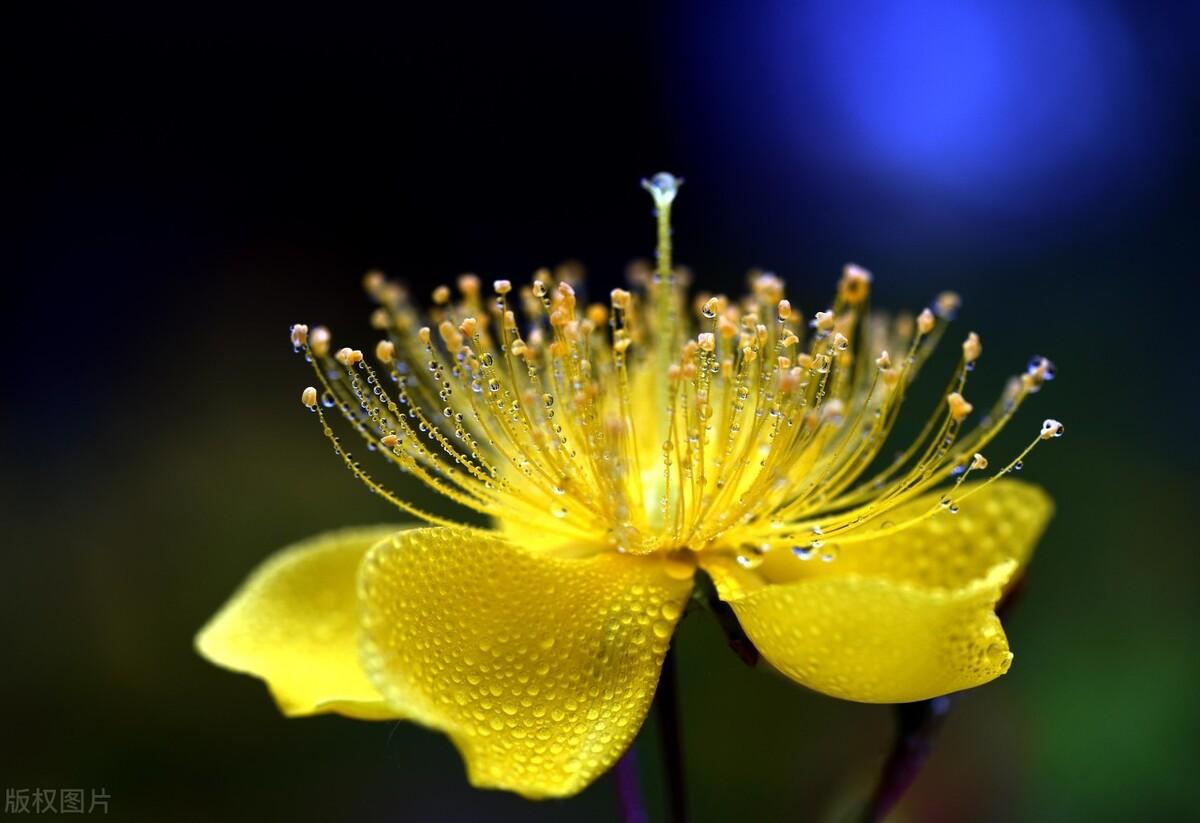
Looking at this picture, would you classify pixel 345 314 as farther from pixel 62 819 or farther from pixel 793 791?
pixel 793 791

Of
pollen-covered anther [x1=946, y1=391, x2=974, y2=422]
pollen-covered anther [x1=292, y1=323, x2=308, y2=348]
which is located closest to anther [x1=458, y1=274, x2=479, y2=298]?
pollen-covered anther [x1=292, y1=323, x2=308, y2=348]

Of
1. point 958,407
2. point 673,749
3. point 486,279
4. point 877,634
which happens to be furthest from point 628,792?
point 486,279

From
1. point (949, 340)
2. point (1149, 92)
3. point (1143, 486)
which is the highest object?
point (1149, 92)

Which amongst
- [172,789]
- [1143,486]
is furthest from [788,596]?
[1143,486]

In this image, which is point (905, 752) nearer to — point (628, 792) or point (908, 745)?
point (908, 745)

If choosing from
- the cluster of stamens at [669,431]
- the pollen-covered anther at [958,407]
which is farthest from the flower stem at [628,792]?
the pollen-covered anther at [958,407]
